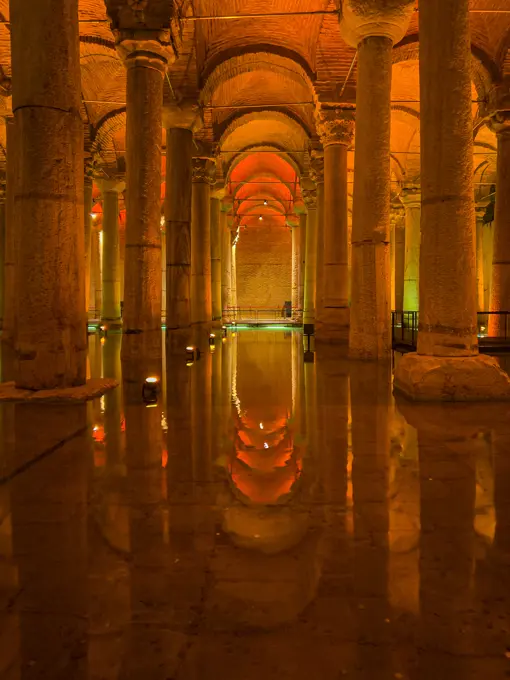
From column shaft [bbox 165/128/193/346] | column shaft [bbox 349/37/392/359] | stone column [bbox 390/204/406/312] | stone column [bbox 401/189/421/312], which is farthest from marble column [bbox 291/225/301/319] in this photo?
column shaft [bbox 349/37/392/359]

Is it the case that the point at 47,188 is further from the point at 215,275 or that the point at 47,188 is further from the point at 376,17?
the point at 215,275

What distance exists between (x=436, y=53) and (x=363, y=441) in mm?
5223

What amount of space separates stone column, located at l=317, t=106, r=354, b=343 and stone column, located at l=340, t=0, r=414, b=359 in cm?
487

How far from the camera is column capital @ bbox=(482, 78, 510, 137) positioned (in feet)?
52.3

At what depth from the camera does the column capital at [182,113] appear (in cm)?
1560

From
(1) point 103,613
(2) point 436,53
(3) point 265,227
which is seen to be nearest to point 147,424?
(1) point 103,613

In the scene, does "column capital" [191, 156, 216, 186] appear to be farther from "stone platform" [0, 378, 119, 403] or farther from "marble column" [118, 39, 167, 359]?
"stone platform" [0, 378, 119, 403]

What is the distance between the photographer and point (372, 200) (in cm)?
1141

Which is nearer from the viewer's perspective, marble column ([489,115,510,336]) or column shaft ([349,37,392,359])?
column shaft ([349,37,392,359])

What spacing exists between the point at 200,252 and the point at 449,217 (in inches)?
520

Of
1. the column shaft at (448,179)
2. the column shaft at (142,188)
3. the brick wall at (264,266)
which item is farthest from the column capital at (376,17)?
the brick wall at (264,266)

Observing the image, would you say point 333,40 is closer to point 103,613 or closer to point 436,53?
point 436,53

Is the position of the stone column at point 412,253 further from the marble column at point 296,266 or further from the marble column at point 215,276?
the marble column at point 296,266

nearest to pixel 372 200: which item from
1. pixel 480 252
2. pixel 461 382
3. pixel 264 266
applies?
pixel 461 382
